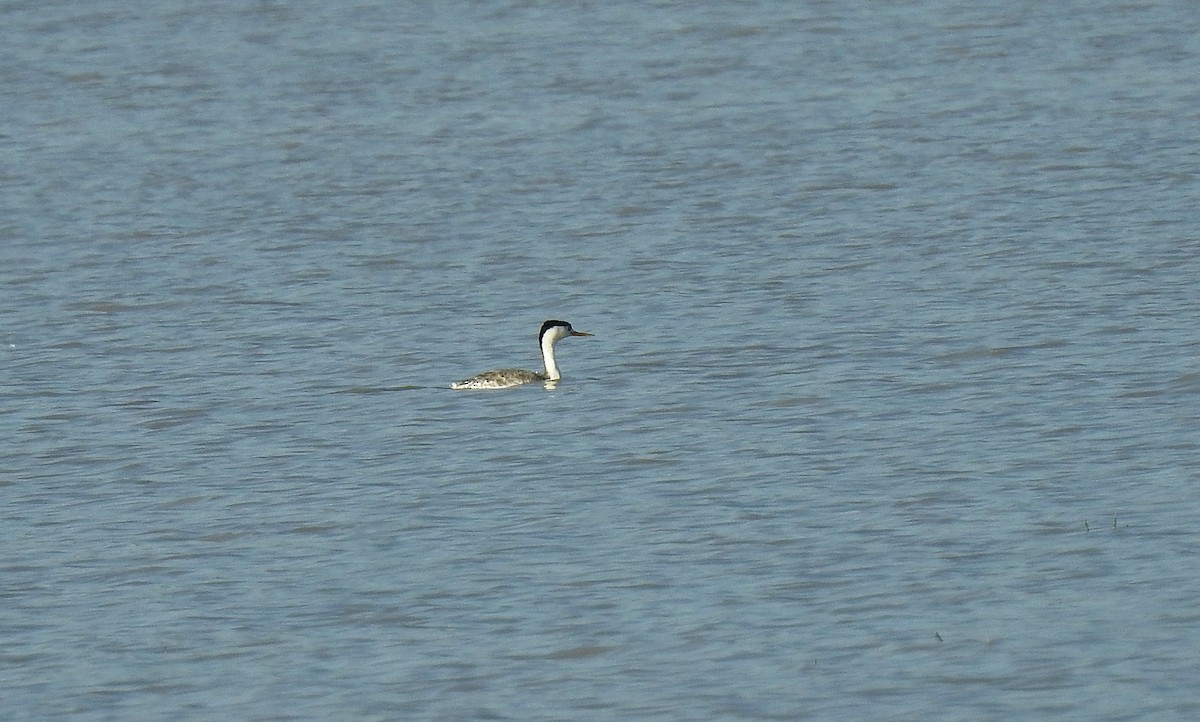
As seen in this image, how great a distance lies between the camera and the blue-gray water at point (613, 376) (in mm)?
10898

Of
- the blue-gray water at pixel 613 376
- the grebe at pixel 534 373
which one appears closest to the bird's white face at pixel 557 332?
the grebe at pixel 534 373

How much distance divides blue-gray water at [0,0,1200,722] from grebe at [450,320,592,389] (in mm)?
120

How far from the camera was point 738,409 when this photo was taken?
16359 millimetres

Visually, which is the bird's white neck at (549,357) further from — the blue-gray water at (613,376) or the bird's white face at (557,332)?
the blue-gray water at (613,376)

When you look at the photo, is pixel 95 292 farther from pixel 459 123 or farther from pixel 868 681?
pixel 868 681

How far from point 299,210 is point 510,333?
22.4ft

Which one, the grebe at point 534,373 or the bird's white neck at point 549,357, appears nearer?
the grebe at point 534,373

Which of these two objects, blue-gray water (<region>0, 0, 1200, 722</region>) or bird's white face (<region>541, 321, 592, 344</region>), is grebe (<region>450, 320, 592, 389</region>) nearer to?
bird's white face (<region>541, 321, 592, 344</region>)

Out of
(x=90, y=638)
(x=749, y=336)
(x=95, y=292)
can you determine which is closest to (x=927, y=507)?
(x=90, y=638)

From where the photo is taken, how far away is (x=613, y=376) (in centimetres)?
1800

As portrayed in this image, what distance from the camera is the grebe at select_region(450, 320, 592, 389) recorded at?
57.4 ft

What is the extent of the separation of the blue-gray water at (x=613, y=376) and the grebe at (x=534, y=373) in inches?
4.7

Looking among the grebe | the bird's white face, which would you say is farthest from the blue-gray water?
the bird's white face

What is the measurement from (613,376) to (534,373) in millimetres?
594
